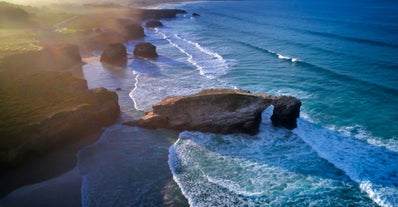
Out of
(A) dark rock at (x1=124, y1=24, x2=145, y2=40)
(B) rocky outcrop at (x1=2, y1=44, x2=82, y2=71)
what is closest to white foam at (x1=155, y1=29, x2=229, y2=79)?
(A) dark rock at (x1=124, y1=24, x2=145, y2=40)

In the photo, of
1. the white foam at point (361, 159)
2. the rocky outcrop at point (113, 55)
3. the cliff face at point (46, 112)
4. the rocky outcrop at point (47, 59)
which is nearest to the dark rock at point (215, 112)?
the white foam at point (361, 159)

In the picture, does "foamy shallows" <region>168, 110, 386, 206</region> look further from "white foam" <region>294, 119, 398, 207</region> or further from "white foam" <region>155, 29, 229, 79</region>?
"white foam" <region>155, 29, 229, 79</region>

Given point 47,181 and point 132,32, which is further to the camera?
point 132,32

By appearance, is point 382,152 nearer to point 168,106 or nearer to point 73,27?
point 168,106

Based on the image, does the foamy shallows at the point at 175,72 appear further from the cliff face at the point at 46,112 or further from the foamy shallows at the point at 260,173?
the foamy shallows at the point at 260,173

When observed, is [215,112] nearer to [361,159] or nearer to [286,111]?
[286,111]

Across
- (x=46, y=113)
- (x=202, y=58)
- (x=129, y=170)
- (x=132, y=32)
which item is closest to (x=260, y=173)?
(x=129, y=170)
